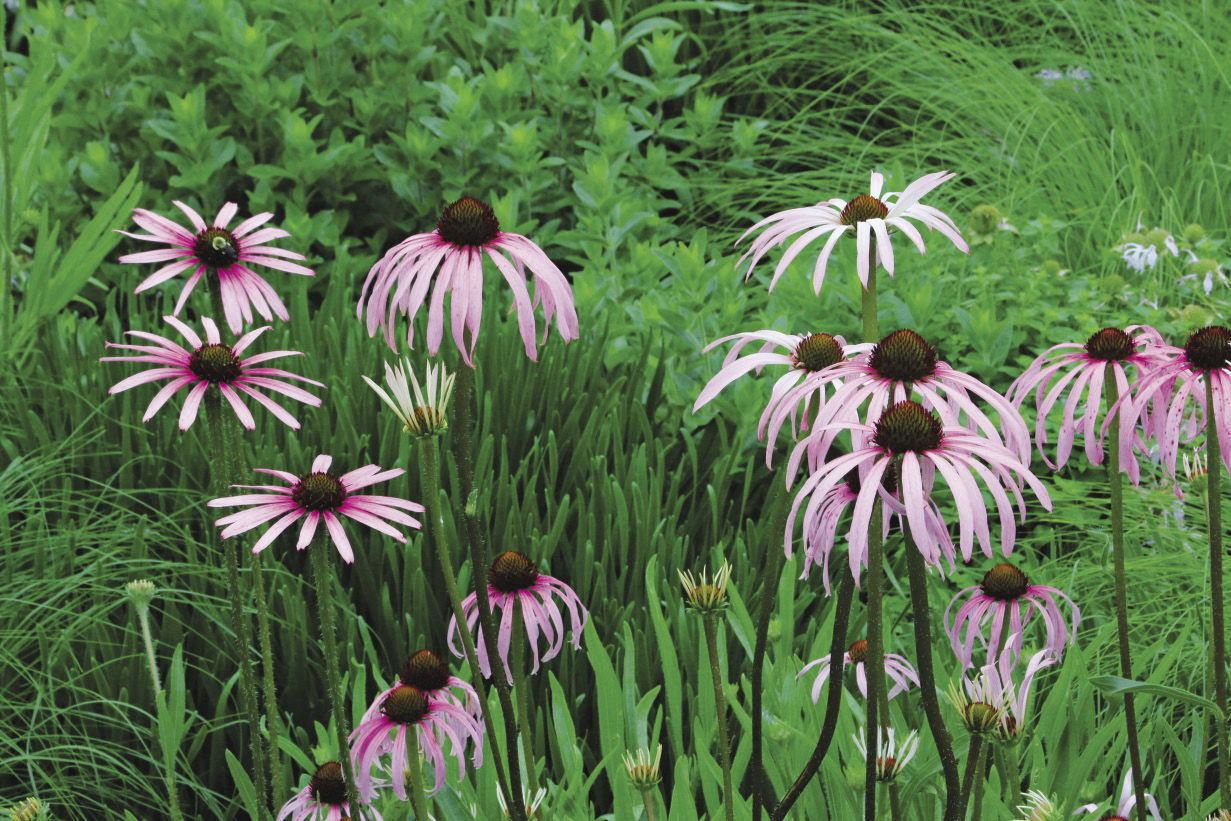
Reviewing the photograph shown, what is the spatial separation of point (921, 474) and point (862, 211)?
0.30 meters

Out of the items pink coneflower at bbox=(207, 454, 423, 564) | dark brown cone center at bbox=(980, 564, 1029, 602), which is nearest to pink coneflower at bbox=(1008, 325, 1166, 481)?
dark brown cone center at bbox=(980, 564, 1029, 602)

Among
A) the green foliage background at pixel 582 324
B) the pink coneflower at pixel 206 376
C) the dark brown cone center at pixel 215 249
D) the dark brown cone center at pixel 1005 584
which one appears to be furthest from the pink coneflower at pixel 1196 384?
the dark brown cone center at pixel 215 249

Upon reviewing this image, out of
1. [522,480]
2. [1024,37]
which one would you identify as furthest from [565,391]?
[1024,37]

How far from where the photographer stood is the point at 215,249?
1.31 metres

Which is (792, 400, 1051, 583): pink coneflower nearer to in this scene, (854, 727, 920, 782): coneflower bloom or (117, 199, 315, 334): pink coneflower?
(854, 727, 920, 782): coneflower bloom

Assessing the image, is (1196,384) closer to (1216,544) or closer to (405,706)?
(1216,544)

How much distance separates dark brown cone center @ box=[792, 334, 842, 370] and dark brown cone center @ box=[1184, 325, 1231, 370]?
1.19 feet

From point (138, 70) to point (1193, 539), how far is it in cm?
389

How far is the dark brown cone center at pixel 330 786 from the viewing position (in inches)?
51.4

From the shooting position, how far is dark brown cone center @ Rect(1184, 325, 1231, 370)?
1160mm

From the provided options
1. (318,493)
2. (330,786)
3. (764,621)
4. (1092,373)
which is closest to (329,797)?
(330,786)

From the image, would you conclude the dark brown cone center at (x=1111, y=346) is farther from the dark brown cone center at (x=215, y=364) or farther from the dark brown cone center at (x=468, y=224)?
the dark brown cone center at (x=215, y=364)

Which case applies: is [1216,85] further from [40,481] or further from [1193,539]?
[40,481]

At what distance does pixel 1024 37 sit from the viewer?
20.4 ft
